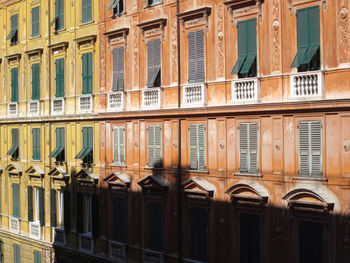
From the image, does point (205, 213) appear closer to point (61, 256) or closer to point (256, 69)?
point (256, 69)

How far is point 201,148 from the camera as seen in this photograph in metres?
25.3

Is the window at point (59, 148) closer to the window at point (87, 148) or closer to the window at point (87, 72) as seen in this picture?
the window at point (87, 148)

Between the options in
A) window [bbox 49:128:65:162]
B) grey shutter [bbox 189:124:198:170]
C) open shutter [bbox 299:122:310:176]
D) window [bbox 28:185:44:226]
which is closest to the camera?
open shutter [bbox 299:122:310:176]

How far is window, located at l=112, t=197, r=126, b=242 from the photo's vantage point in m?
29.3

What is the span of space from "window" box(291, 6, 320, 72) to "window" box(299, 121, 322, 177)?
83.4 inches

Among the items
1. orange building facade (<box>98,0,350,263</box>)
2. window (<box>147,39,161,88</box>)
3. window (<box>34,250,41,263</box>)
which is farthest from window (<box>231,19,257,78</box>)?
window (<box>34,250,41,263</box>)

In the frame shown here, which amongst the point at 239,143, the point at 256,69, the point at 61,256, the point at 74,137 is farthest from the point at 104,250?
the point at 256,69

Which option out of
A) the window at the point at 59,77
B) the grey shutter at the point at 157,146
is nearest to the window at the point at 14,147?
the window at the point at 59,77

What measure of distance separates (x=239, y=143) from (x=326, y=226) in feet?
16.3

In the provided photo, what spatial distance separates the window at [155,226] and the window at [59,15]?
1279 cm

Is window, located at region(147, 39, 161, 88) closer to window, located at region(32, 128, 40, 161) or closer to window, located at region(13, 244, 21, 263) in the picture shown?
window, located at region(32, 128, 40, 161)

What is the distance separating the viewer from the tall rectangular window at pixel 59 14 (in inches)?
1339

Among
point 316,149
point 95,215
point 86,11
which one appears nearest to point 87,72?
point 86,11

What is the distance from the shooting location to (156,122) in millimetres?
27422
